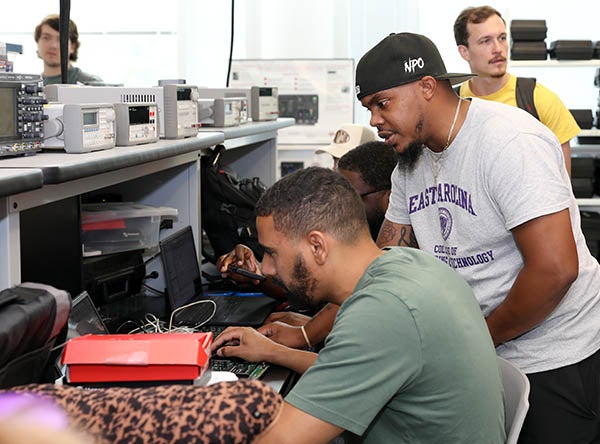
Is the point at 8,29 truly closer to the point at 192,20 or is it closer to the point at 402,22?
the point at 192,20

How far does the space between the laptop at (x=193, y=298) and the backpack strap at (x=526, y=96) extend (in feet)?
4.74

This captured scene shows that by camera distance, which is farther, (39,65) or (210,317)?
(39,65)

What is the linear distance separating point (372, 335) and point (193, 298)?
143 cm

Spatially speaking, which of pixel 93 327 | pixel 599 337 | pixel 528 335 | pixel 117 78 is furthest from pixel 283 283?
pixel 117 78

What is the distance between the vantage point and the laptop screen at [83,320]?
1.80m

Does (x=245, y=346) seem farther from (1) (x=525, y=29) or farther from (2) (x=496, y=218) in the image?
(1) (x=525, y=29)

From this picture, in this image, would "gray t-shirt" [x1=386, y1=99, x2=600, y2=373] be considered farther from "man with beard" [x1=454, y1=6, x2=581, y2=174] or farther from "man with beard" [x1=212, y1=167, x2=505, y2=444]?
"man with beard" [x1=454, y1=6, x2=581, y2=174]

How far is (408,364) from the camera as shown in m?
1.30

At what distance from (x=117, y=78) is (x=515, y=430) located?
4.99 metres

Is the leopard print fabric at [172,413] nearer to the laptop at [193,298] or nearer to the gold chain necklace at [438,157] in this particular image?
the gold chain necklace at [438,157]

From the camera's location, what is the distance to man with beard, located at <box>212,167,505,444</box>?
1.27 metres

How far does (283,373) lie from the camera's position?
189 cm

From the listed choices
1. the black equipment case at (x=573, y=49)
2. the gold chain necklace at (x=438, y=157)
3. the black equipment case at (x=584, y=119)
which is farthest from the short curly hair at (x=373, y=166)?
the black equipment case at (x=584, y=119)

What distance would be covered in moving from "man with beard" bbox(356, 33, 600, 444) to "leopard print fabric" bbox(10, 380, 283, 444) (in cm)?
107
